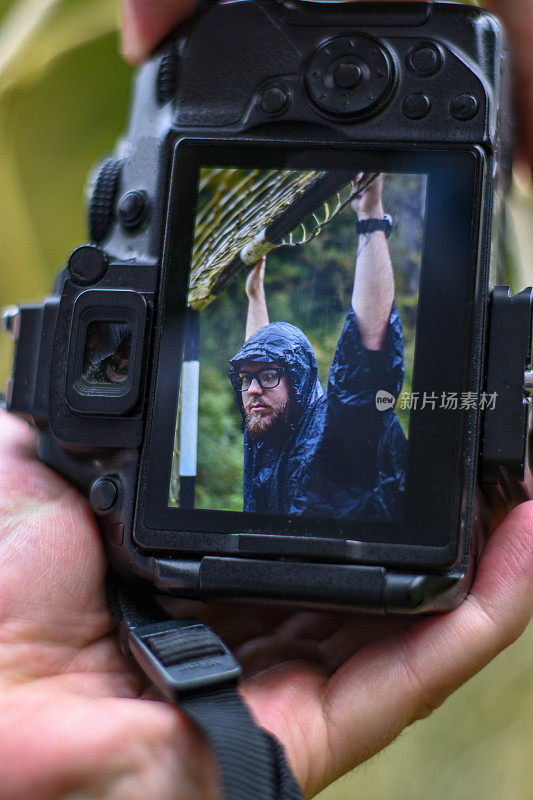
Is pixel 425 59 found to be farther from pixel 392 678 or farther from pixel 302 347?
pixel 392 678

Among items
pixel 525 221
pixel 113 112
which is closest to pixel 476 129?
pixel 525 221

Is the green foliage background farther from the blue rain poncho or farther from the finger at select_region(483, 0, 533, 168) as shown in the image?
the blue rain poncho

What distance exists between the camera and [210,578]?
1.75ft

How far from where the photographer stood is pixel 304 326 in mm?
555

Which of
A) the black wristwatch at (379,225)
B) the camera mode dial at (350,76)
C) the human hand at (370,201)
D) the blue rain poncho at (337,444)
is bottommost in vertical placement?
the blue rain poncho at (337,444)

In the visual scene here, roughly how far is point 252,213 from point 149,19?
18 cm

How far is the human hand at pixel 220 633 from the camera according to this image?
431 mm

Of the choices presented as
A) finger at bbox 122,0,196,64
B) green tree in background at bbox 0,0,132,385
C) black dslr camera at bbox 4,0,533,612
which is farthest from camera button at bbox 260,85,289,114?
green tree in background at bbox 0,0,132,385

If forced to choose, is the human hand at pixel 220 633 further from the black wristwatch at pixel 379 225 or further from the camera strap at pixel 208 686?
the black wristwatch at pixel 379 225

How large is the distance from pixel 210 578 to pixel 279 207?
0.26 m

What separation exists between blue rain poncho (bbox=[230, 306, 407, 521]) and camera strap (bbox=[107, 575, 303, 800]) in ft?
0.32

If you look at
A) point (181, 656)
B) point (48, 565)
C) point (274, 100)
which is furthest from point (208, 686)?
point (274, 100)

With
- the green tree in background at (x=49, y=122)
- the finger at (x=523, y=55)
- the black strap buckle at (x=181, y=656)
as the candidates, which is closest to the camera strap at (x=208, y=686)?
the black strap buckle at (x=181, y=656)

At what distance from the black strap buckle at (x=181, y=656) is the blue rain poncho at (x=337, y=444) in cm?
9
